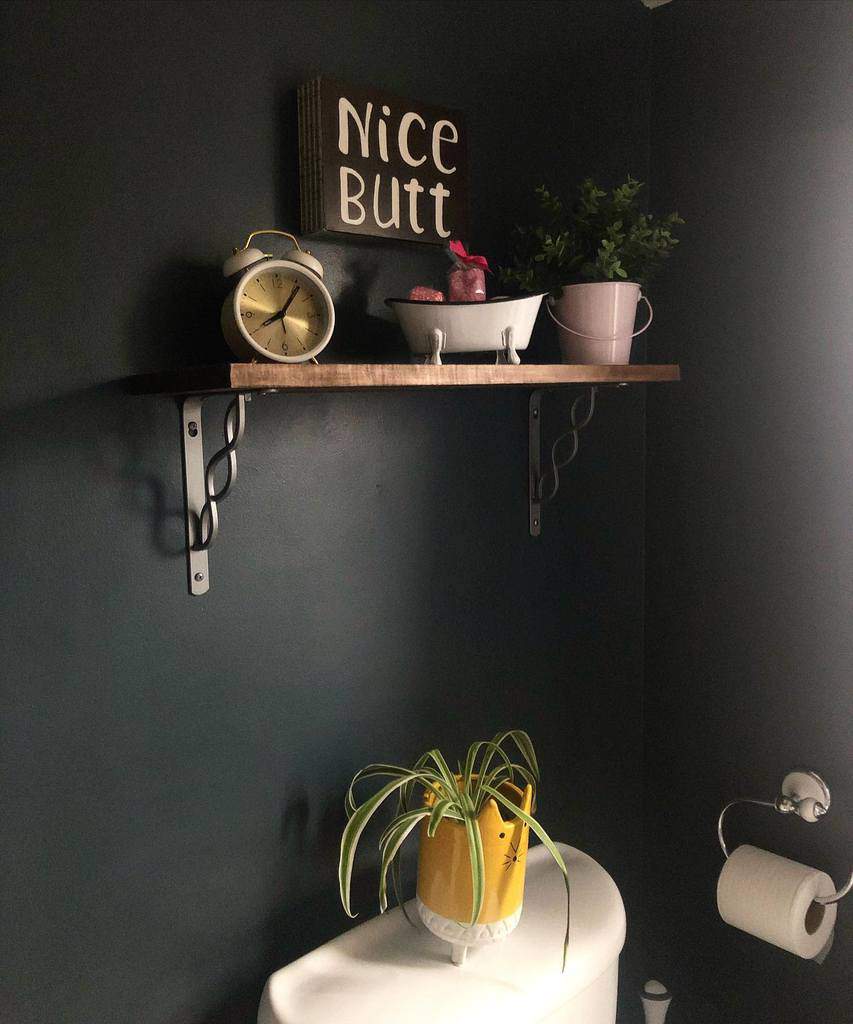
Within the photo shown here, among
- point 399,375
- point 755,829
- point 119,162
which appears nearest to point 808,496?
point 755,829

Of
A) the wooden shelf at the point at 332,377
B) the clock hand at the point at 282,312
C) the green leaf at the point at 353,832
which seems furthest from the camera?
the green leaf at the point at 353,832

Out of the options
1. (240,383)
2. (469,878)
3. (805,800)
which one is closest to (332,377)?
(240,383)

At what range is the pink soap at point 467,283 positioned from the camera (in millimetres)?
1079

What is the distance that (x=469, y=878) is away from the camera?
3.45 ft

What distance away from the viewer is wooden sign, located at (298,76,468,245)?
1.03 meters

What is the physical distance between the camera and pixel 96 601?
960mm

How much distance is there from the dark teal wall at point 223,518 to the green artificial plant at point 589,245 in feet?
0.26

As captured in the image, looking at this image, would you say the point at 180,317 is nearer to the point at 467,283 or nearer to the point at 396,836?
the point at 467,283

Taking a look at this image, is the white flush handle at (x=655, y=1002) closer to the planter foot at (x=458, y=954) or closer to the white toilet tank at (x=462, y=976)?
the white toilet tank at (x=462, y=976)

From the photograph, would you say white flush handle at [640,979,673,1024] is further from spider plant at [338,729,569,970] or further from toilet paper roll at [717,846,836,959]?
spider plant at [338,729,569,970]

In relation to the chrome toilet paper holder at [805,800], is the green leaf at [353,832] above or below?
above

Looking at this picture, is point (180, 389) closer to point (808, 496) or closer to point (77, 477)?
point (77, 477)

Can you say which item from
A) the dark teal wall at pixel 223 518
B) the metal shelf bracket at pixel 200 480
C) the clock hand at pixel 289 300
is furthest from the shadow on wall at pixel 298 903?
the clock hand at pixel 289 300

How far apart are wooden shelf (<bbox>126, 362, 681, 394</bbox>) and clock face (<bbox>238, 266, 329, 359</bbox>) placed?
0.10 ft
